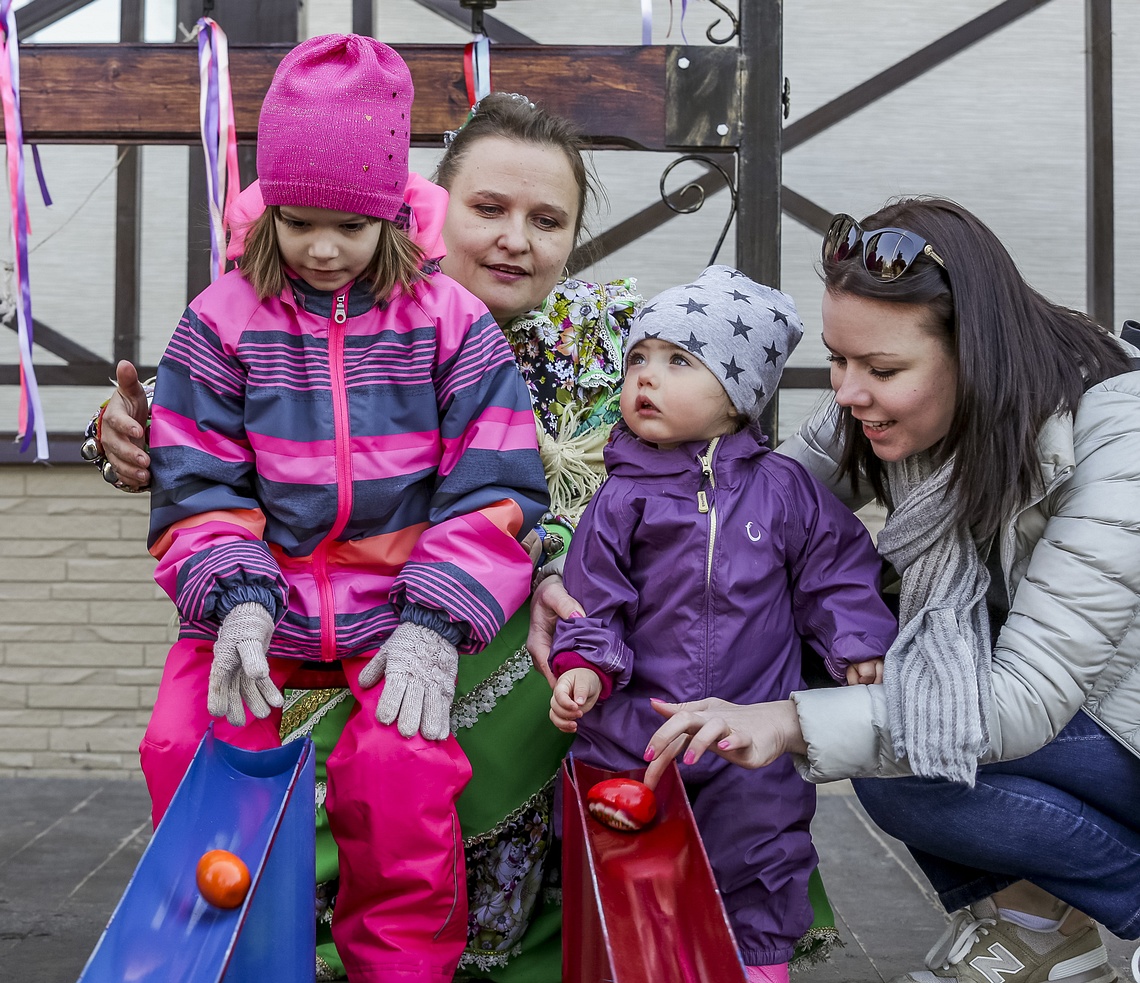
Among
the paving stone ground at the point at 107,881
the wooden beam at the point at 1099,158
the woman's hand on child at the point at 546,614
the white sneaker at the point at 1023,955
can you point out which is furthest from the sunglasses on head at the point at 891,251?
the wooden beam at the point at 1099,158

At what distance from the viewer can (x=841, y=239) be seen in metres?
1.84

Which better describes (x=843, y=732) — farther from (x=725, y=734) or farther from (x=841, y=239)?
(x=841, y=239)

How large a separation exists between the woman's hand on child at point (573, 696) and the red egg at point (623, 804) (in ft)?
0.46

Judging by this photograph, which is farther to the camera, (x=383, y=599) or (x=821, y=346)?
(x=821, y=346)

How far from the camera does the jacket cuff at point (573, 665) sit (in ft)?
5.99

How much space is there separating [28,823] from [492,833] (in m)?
1.60

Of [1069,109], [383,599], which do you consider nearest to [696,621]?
[383,599]

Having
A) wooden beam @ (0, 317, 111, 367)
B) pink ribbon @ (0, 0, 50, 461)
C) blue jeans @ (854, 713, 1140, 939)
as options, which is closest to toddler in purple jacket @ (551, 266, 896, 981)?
blue jeans @ (854, 713, 1140, 939)

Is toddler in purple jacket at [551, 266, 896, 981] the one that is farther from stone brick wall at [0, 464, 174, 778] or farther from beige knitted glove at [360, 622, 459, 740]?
stone brick wall at [0, 464, 174, 778]

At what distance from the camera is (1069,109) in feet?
12.2

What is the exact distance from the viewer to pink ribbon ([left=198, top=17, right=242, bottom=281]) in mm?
2576

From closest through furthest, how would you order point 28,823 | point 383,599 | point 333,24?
point 383,599 → point 28,823 → point 333,24

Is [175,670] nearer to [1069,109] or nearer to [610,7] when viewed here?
[610,7]

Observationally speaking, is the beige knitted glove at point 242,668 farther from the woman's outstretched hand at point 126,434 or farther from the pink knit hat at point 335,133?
the pink knit hat at point 335,133
